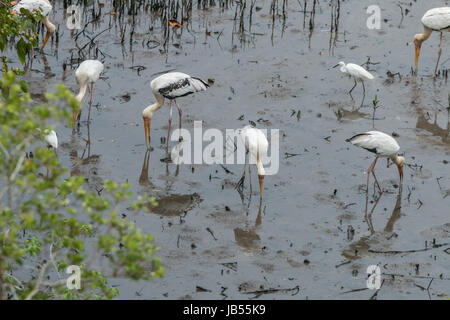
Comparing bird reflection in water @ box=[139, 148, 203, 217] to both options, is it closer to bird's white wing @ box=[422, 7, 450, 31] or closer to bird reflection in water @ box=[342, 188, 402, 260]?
bird reflection in water @ box=[342, 188, 402, 260]

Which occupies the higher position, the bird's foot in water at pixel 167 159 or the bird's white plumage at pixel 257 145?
the bird's white plumage at pixel 257 145

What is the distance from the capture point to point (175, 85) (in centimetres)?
1080

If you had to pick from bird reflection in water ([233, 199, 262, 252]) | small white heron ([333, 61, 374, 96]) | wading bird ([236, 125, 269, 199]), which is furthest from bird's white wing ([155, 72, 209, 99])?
bird reflection in water ([233, 199, 262, 252])

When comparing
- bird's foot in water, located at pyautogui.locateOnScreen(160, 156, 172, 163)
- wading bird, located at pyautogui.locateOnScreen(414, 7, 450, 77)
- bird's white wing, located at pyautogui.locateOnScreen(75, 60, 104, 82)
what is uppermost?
wading bird, located at pyautogui.locateOnScreen(414, 7, 450, 77)

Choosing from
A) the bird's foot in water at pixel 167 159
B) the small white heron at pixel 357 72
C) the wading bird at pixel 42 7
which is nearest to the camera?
the bird's foot in water at pixel 167 159

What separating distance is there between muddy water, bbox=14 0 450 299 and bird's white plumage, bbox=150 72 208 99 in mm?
566

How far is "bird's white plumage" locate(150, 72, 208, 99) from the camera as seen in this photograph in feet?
35.3

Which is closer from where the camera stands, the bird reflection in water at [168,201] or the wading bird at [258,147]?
the bird reflection in water at [168,201]

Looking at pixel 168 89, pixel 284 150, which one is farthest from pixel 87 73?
pixel 284 150

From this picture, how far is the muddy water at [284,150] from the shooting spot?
26.3ft

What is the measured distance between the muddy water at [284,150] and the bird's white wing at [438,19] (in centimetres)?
75

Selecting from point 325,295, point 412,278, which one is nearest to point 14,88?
point 325,295

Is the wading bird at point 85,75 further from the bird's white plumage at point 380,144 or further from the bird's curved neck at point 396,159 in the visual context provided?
the bird's curved neck at point 396,159

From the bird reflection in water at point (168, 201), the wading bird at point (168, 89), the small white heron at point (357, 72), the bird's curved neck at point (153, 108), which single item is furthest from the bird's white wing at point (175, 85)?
the small white heron at point (357, 72)
